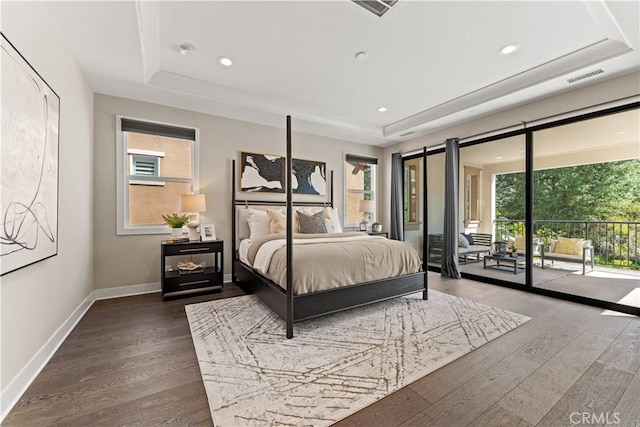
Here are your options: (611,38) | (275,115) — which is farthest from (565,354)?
(275,115)

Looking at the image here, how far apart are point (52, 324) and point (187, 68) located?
2.88 meters

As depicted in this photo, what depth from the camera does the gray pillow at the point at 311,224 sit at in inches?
159

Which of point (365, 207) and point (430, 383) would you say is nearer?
point (430, 383)

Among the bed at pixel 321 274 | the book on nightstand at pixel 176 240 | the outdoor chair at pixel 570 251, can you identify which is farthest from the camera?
the outdoor chair at pixel 570 251

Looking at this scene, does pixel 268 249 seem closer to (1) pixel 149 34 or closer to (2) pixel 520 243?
(1) pixel 149 34

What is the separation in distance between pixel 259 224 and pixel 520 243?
13.1 ft

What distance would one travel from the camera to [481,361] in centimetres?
202

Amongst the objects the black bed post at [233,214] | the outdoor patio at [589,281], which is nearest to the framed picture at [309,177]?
the black bed post at [233,214]

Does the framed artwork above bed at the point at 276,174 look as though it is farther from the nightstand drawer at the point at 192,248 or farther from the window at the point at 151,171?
the nightstand drawer at the point at 192,248

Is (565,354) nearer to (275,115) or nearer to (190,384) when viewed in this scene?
(190,384)

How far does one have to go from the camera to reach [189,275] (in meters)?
3.55

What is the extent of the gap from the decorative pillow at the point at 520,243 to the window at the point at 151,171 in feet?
16.3

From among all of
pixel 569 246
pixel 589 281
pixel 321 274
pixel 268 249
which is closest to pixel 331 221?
pixel 268 249

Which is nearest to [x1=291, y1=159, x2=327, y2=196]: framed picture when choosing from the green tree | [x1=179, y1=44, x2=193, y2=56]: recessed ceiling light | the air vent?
[x1=179, y1=44, x2=193, y2=56]: recessed ceiling light
